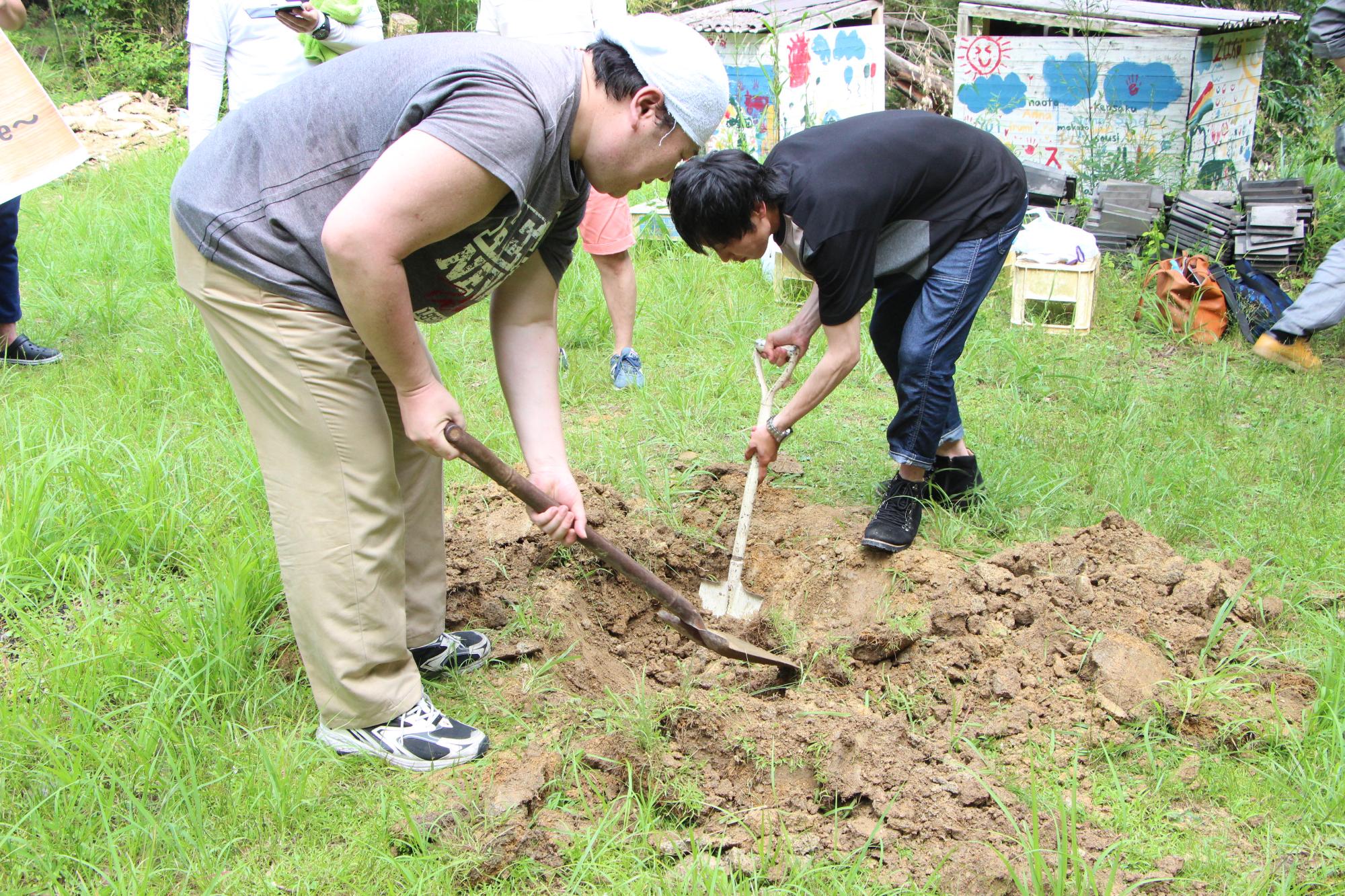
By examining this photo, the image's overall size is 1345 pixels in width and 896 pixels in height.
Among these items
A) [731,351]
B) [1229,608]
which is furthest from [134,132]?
[1229,608]

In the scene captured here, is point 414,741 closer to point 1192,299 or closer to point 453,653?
point 453,653

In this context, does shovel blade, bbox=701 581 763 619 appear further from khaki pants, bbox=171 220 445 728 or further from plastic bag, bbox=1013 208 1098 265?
plastic bag, bbox=1013 208 1098 265

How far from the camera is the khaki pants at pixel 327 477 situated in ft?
6.63

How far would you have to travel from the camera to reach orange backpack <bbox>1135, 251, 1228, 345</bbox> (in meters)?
5.20

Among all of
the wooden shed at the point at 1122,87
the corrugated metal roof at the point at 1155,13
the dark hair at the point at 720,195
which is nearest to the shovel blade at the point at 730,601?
the dark hair at the point at 720,195

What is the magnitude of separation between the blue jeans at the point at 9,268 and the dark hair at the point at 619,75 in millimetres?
3634

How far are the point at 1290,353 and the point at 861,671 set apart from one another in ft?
11.0

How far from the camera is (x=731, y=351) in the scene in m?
4.93

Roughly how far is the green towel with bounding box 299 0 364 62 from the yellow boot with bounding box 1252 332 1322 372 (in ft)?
14.5

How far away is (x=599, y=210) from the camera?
4.33m

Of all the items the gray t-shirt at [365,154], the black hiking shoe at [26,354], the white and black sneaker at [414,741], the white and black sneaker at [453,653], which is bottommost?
the white and black sneaker at [453,653]

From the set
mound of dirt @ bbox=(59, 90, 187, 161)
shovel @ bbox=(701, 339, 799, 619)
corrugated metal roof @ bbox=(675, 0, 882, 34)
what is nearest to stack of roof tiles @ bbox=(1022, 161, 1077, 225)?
corrugated metal roof @ bbox=(675, 0, 882, 34)

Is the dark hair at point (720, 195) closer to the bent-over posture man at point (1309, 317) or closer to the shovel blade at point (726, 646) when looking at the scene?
the shovel blade at point (726, 646)

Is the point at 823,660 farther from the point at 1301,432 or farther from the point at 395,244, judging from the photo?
the point at 1301,432
